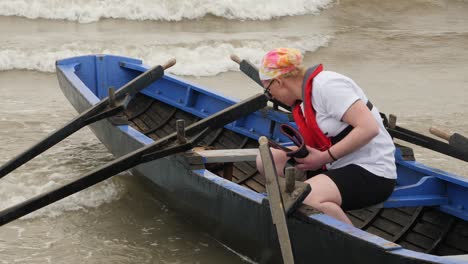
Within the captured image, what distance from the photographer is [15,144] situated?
8.32 m

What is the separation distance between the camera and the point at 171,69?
1364 cm

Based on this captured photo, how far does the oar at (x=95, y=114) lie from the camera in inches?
242

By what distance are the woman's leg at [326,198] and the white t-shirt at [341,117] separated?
0.59 feet

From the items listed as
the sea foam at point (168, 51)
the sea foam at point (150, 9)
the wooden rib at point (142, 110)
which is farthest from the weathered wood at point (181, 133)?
the sea foam at point (150, 9)

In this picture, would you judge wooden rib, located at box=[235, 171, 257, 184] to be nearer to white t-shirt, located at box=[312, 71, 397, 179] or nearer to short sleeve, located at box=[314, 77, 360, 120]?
white t-shirt, located at box=[312, 71, 397, 179]

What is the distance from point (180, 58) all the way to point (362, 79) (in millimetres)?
3494

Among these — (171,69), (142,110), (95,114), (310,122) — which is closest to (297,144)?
(310,122)

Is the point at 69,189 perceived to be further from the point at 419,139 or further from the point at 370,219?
the point at 419,139

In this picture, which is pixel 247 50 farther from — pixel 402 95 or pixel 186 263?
pixel 186 263

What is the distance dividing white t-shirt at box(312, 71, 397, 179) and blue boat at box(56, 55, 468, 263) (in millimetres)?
357

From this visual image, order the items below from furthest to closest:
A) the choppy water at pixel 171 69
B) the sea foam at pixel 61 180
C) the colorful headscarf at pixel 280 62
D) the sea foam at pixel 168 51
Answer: the sea foam at pixel 168 51 → the sea foam at pixel 61 180 → the choppy water at pixel 171 69 → the colorful headscarf at pixel 280 62

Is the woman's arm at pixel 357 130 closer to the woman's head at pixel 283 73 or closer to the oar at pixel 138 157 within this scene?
the woman's head at pixel 283 73

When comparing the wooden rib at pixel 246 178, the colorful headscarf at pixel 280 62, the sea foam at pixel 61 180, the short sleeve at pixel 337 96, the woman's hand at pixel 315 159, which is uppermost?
the colorful headscarf at pixel 280 62

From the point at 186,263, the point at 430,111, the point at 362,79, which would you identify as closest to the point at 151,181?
the point at 186,263
